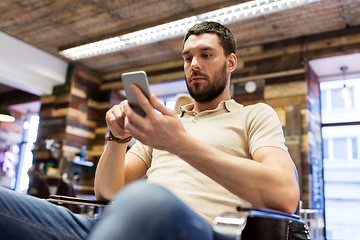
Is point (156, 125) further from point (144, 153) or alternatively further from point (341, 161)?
point (341, 161)

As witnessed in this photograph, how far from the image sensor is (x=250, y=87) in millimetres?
5547

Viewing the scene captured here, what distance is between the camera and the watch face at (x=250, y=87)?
18.1 feet

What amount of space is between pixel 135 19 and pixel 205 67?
379 centimetres

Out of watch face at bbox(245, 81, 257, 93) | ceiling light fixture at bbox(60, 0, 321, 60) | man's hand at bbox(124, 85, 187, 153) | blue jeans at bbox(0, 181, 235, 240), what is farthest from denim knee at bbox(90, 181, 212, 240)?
watch face at bbox(245, 81, 257, 93)

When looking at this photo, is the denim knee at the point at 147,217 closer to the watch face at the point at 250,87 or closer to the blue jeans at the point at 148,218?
the blue jeans at the point at 148,218

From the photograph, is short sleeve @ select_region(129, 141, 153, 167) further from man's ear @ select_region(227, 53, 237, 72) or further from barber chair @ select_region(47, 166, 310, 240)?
man's ear @ select_region(227, 53, 237, 72)

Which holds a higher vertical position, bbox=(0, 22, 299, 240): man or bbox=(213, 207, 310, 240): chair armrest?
bbox=(0, 22, 299, 240): man

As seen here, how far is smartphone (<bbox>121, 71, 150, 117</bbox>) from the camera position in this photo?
3.03 ft

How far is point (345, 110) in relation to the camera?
557 centimetres

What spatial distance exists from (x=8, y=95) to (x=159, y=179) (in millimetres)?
8305

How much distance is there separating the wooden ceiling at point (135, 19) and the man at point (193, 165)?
10.4 feet

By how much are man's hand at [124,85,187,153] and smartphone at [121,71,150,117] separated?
0.02 meters

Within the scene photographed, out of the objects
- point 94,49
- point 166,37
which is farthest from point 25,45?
point 166,37

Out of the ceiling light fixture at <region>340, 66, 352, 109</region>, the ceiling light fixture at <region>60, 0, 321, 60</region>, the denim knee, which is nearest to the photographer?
the denim knee
